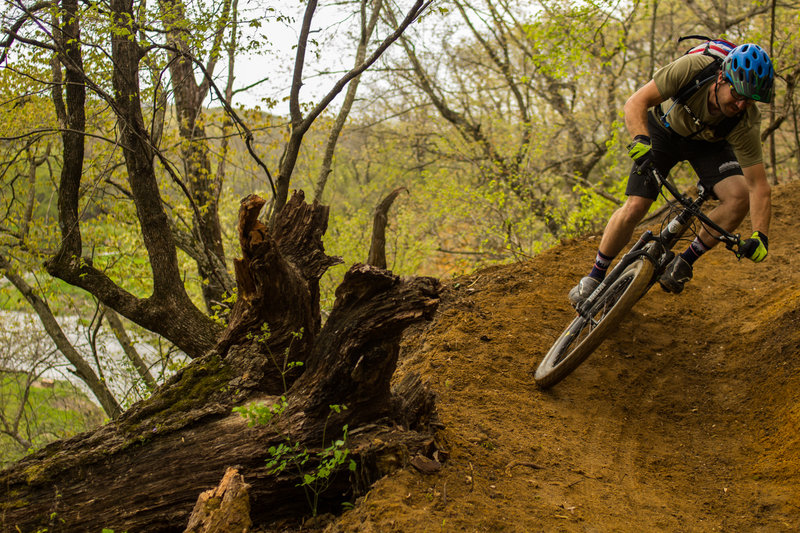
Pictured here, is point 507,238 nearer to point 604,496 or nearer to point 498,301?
point 498,301

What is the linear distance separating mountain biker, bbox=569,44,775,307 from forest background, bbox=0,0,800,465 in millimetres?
2492

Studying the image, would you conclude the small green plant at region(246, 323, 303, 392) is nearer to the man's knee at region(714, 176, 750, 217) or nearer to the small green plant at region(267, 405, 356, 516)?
the small green plant at region(267, 405, 356, 516)

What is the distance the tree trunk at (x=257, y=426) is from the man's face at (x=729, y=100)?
247 cm

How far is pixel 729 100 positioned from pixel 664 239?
3.36ft

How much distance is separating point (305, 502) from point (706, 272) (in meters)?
5.44

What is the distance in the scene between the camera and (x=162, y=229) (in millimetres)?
6000

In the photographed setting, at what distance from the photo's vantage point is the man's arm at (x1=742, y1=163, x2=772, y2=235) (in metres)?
3.90

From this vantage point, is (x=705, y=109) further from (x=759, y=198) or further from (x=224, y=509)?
(x=224, y=509)

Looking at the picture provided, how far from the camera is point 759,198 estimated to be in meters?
3.92

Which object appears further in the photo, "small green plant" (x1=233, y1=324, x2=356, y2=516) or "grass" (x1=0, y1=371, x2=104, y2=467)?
"grass" (x1=0, y1=371, x2=104, y2=467)

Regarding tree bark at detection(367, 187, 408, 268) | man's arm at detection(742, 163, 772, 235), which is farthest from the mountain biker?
tree bark at detection(367, 187, 408, 268)

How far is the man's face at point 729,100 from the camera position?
3737 mm

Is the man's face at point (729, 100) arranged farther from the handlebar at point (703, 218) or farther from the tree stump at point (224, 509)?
the tree stump at point (224, 509)

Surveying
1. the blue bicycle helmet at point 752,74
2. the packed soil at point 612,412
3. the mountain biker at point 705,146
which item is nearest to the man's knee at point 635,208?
the mountain biker at point 705,146
